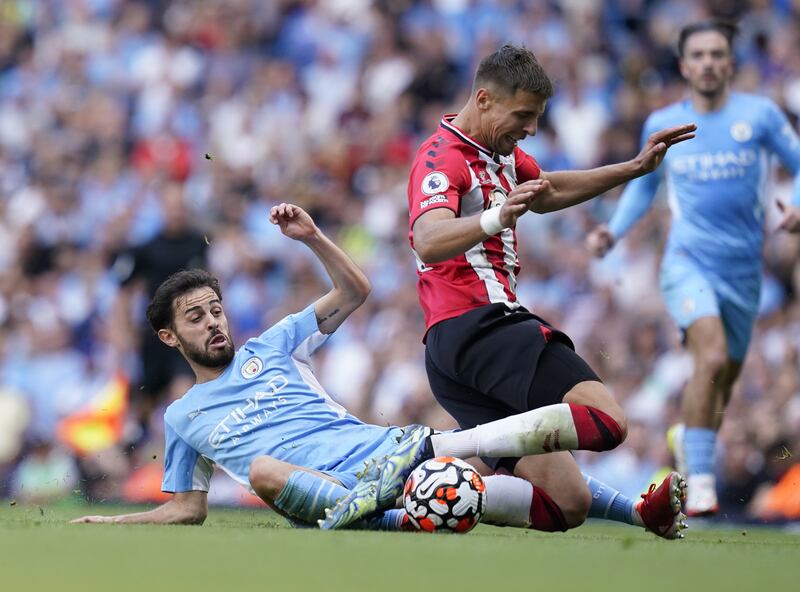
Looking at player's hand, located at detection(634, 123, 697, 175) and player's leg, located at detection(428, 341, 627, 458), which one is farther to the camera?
player's hand, located at detection(634, 123, 697, 175)

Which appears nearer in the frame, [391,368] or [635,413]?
[635,413]

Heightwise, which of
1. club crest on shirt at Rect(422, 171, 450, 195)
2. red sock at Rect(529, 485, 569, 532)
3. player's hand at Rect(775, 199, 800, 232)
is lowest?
red sock at Rect(529, 485, 569, 532)

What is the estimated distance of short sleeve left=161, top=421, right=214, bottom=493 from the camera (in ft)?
20.9

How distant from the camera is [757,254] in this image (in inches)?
364

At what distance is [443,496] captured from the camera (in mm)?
5387

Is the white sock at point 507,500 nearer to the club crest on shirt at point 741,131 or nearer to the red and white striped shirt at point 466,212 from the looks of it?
the red and white striped shirt at point 466,212

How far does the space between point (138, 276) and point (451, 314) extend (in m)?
5.96

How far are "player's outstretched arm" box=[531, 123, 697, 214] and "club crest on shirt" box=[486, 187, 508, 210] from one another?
15 centimetres

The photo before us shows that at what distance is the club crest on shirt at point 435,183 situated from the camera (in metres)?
5.75

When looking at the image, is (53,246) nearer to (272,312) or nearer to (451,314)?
(272,312)

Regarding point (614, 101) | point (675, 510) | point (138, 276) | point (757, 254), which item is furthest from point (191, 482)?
point (614, 101)

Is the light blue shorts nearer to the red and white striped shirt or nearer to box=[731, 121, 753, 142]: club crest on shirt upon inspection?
box=[731, 121, 753, 142]: club crest on shirt

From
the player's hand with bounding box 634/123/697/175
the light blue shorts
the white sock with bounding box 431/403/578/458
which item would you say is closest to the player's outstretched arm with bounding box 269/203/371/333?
the white sock with bounding box 431/403/578/458

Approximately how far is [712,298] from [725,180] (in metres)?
0.85
